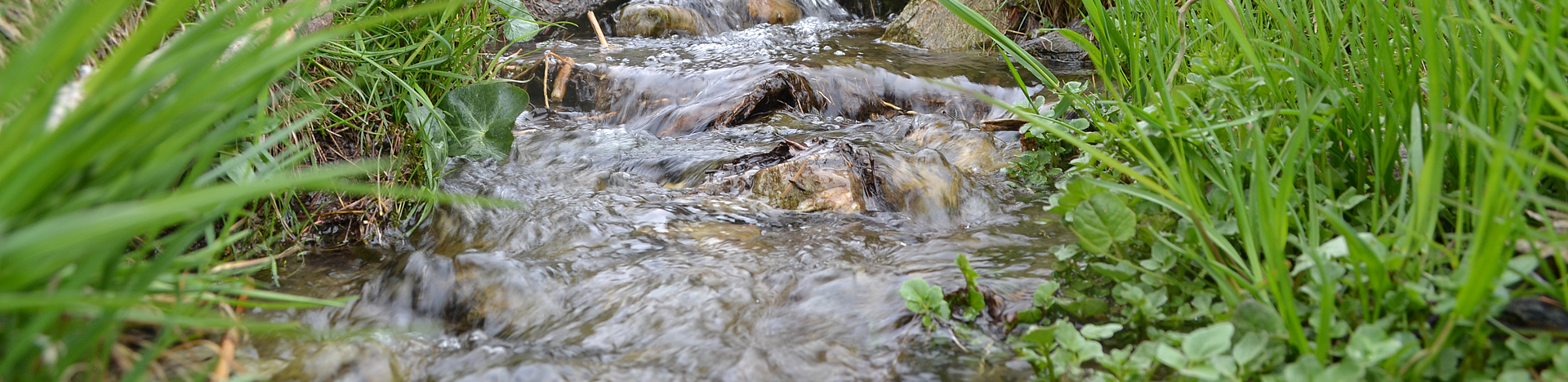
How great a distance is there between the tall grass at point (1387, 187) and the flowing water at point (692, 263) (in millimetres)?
435

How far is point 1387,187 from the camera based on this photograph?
1.55 m

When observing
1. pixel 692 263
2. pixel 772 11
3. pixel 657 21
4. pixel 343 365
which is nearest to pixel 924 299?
pixel 692 263

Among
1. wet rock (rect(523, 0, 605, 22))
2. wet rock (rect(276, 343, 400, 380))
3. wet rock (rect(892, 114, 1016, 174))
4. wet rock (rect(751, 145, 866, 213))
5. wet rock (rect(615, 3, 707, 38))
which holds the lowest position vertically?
wet rock (rect(523, 0, 605, 22))

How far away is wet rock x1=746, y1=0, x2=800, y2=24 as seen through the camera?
8.11 metres

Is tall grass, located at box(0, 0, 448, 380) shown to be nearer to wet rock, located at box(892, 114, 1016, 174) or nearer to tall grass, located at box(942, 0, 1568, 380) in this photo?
tall grass, located at box(942, 0, 1568, 380)

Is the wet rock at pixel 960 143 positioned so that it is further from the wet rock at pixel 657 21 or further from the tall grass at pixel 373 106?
the wet rock at pixel 657 21

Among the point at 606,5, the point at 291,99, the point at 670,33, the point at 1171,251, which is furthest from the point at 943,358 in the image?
the point at 606,5

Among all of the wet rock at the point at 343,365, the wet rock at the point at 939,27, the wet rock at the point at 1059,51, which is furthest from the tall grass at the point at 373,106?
the wet rock at the point at 939,27

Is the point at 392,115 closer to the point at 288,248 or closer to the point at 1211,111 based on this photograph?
the point at 288,248

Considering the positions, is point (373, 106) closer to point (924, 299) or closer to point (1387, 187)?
point (924, 299)

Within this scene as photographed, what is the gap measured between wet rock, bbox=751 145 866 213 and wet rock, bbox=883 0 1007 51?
3.74m

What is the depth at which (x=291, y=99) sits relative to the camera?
2094 millimetres

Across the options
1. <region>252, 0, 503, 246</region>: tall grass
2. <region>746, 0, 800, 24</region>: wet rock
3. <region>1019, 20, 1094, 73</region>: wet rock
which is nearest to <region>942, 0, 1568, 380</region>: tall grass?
<region>252, 0, 503, 246</region>: tall grass

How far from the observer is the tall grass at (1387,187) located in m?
1.06
